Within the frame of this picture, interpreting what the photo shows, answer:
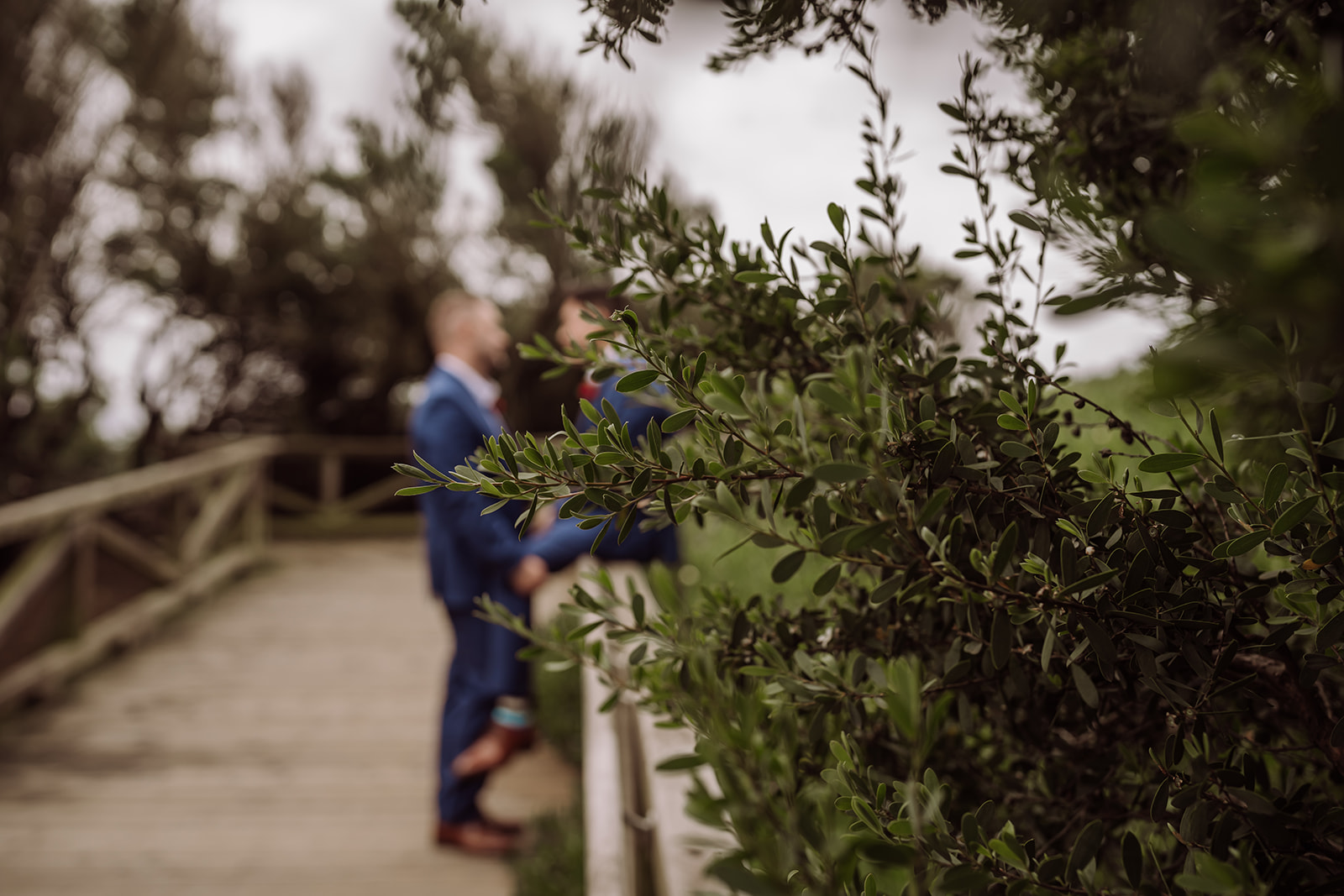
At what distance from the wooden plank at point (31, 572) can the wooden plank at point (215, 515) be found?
6.89 ft

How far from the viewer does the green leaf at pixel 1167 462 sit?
549mm

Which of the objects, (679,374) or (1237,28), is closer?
(679,374)

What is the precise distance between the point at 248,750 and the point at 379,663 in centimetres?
153

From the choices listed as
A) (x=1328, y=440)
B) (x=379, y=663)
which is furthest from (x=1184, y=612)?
(x=379, y=663)

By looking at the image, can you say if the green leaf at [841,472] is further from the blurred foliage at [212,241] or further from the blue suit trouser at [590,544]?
the blurred foliage at [212,241]

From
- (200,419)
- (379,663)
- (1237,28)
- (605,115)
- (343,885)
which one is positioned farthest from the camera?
(200,419)

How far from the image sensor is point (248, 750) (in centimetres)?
427

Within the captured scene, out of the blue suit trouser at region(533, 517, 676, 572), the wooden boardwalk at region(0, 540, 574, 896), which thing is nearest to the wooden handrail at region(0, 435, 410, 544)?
the wooden boardwalk at region(0, 540, 574, 896)

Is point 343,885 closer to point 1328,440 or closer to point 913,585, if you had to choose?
point 913,585

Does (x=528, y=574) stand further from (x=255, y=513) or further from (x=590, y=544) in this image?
(x=255, y=513)

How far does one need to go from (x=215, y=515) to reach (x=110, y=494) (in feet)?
7.04

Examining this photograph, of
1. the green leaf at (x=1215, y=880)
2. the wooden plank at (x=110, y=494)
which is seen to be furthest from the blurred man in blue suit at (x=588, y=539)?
the wooden plank at (x=110, y=494)

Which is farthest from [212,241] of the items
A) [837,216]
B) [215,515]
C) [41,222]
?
[837,216]

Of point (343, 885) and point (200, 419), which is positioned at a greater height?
point (200, 419)
